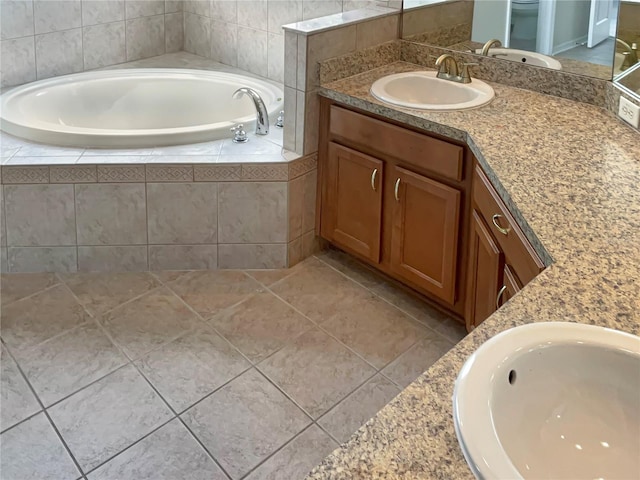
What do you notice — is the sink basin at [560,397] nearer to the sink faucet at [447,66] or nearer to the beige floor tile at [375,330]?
the beige floor tile at [375,330]

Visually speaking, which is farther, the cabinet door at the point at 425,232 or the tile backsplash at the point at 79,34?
the tile backsplash at the point at 79,34

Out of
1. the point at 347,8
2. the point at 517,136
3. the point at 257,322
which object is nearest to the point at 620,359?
the point at 517,136

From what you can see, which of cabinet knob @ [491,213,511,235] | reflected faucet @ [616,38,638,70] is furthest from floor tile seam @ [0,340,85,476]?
reflected faucet @ [616,38,638,70]

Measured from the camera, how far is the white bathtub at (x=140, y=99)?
356 centimetres

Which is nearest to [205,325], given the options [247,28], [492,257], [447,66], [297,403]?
[297,403]

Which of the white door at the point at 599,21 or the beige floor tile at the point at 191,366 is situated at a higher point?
→ the white door at the point at 599,21

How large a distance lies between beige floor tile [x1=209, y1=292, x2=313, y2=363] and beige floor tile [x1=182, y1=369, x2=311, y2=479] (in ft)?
0.60

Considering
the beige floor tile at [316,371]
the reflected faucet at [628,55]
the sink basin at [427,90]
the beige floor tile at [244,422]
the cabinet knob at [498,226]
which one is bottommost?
the beige floor tile at [244,422]

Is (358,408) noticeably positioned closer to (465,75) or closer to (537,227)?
(537,227)

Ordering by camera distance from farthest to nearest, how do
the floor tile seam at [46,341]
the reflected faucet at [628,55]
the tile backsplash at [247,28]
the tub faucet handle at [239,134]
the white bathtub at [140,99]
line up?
1. the tile backsplash at [247,28]
2. the white bathtub at [140,99]
3. the tub faucet handle at [239,134]
4. the floor tile seam at [46,341]
5. the reflected faucet at [628,55]

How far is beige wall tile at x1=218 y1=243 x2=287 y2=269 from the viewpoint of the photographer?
3.00 metres

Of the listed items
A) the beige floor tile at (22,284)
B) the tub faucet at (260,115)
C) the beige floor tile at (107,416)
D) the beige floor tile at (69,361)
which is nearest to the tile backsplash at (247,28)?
the tub faucet at (260,115)

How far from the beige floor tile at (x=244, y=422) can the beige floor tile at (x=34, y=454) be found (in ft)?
1.20

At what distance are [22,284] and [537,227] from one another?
2091mm
